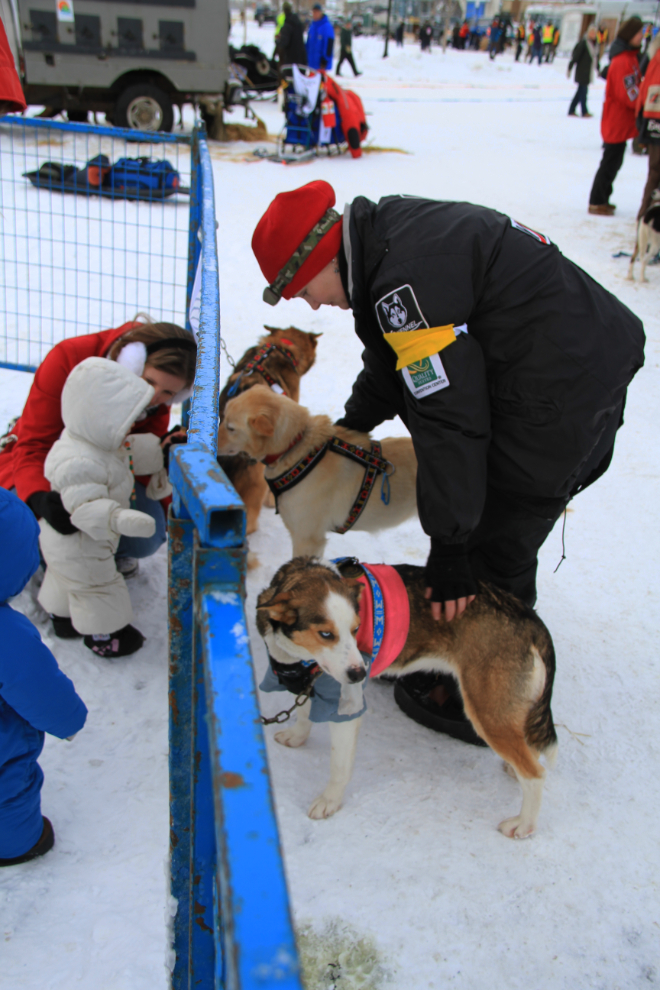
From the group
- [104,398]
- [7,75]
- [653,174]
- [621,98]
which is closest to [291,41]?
[621,98]

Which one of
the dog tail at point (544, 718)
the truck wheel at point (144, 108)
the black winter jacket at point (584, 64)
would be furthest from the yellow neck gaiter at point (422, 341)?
the black winter jacket at point (584, 64)

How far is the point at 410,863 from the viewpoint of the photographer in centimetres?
203

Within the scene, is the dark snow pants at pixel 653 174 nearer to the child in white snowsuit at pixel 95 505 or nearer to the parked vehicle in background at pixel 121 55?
the parked vehicle in background at pixel 121 55

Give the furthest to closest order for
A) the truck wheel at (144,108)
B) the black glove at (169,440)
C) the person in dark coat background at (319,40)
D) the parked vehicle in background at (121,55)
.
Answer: the person in dark coat background at (319,40)
the truck wheel at (144,108)
the parked vehicle in background at (121,55)
the black glove at (169,440)

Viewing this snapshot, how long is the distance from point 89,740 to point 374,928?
1.16 meters

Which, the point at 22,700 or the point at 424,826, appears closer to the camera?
the point at 22,700

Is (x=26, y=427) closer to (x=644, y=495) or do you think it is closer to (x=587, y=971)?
(x=587, y=971)

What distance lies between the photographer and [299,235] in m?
1.90

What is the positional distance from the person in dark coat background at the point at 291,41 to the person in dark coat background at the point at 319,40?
116cm

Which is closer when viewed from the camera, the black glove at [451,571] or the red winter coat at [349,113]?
the black glove at [451,571]

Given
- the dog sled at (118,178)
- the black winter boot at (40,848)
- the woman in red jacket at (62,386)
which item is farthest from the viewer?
the dog sled at (118,178)

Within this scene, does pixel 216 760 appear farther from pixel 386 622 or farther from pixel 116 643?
pixel 116 643

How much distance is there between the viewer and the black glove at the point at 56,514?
2477 millimetres

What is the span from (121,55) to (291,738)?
37.8 feet
